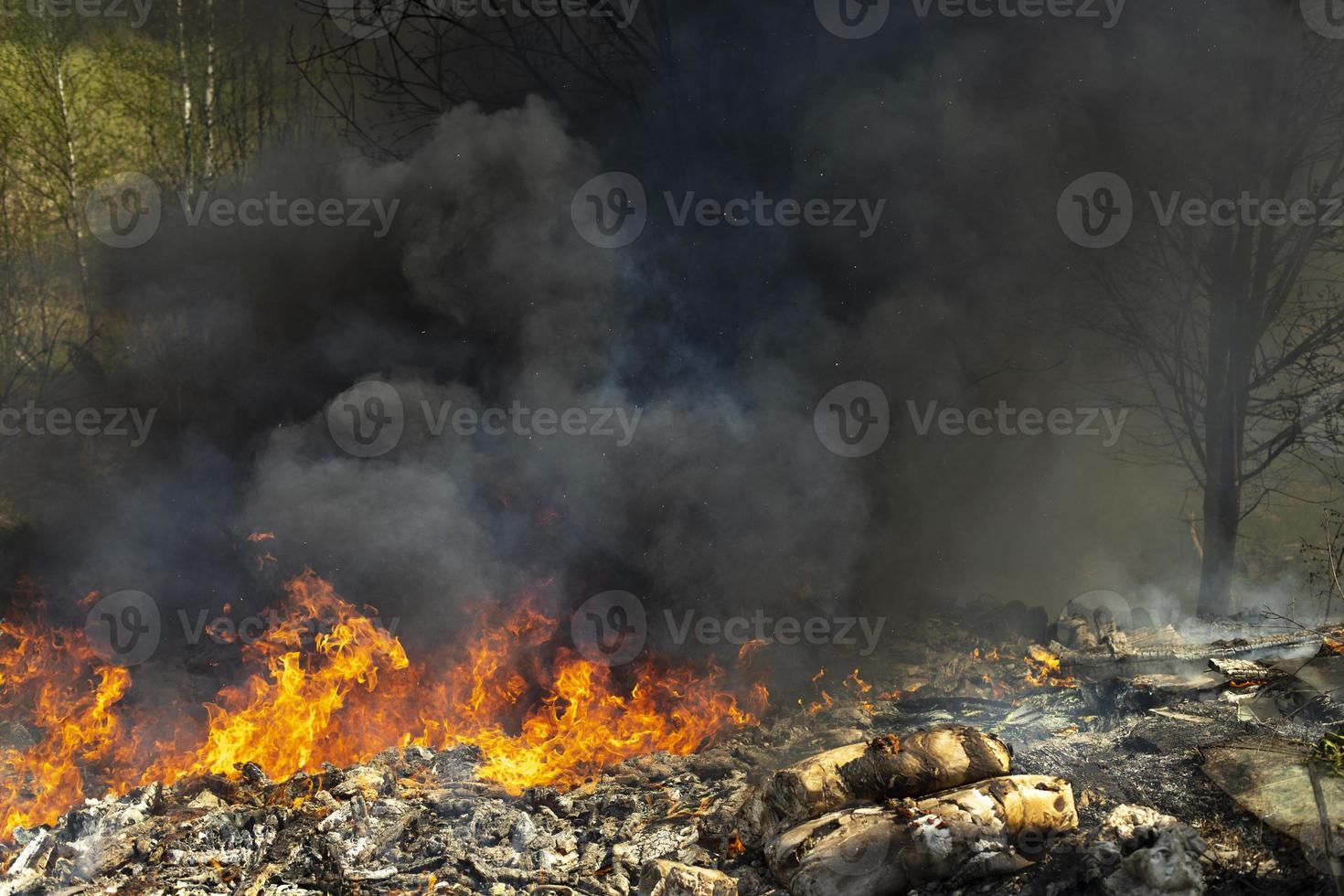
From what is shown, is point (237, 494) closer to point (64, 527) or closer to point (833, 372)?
point (64, 527)

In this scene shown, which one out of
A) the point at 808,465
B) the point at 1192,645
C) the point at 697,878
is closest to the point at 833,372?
the point at 808,465

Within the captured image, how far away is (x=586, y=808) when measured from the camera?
6102 millimetres

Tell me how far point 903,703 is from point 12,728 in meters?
7.23
